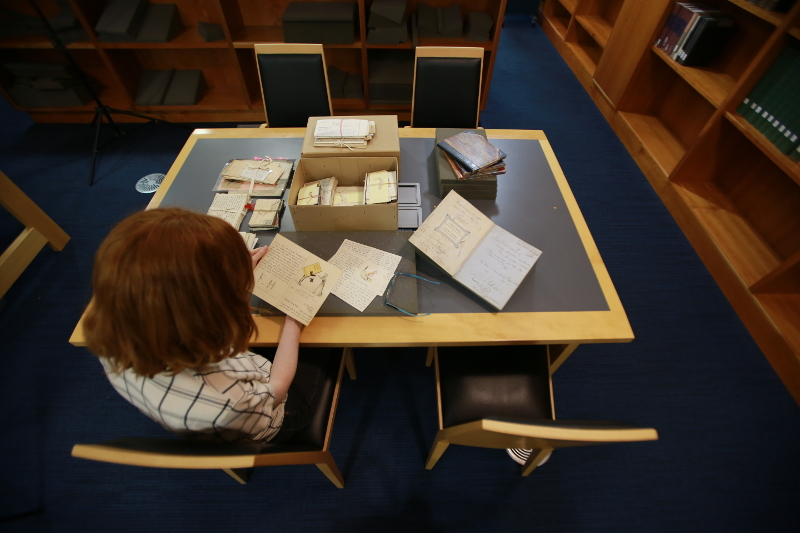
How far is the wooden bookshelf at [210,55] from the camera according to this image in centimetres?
258

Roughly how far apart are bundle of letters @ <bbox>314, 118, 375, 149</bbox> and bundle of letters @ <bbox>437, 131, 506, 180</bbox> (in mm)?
308

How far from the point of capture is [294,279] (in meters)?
1.17

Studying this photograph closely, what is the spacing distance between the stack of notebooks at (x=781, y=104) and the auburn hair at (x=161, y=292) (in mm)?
2616

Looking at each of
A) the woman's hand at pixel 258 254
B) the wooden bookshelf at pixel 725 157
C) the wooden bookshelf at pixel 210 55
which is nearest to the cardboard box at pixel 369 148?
the woman's hand at pixel 258 254

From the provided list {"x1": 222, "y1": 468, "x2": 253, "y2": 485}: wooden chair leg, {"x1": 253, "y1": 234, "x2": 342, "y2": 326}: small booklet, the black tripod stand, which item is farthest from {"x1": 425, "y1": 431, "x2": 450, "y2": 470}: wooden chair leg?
the black tripod stand

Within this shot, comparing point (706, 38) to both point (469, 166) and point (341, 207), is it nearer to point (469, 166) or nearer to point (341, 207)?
point (469, 166)

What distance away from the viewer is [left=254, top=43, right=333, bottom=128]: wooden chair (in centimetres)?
180

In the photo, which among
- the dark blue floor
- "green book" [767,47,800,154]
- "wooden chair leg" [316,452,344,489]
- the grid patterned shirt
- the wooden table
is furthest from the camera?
"green book" [767,47,800,154]

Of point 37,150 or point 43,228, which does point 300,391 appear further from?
point 37,150

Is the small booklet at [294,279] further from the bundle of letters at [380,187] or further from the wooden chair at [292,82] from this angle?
the wooden chair at [292,82]

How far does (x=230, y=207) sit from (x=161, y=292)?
2.57 ft

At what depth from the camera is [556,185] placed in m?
1.54

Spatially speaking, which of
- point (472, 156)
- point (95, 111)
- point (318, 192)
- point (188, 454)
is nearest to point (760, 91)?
point (472, 156)

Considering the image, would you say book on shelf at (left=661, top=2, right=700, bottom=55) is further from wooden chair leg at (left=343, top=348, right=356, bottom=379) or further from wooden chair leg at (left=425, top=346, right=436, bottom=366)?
wooden chair leg at (left=343, top=348, right=356, bottom=379)
